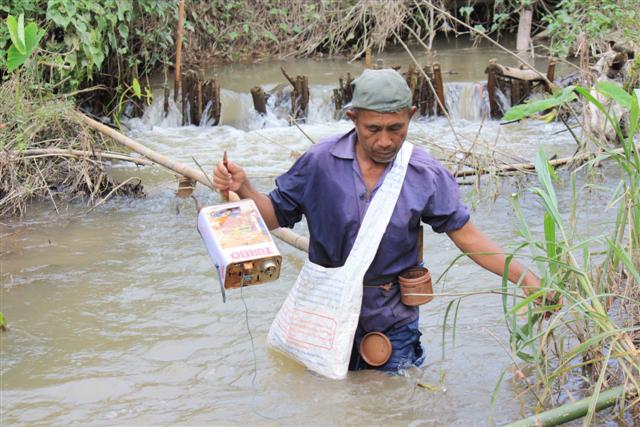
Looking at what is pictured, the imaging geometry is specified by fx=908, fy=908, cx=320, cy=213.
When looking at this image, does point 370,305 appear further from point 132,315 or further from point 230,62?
point 230,62

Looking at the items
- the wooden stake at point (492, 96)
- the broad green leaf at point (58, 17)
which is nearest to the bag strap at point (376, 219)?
the broad green leaf at point (58, 17)

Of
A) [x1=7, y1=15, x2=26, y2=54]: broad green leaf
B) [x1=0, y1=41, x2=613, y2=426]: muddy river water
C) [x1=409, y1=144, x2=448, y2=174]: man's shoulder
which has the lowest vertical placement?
[x1=0, y1=41, x2=613, y2=426]: muddy river water

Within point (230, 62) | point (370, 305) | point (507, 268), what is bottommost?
point (230, 62)

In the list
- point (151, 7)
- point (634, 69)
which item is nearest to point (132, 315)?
point (634, 69)

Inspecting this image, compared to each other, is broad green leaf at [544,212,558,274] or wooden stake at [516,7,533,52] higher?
broad green leaf at [544,212,558,274]

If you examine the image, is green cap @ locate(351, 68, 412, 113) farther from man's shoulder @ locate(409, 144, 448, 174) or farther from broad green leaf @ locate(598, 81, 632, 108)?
broad green leaf @ locate(598, 81, 632, 108)

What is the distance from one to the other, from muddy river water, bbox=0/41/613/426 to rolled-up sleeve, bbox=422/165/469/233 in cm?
54

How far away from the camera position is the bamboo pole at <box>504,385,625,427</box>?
106 inches

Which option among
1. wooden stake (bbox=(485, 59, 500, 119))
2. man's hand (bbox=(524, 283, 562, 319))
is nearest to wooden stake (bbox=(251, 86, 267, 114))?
wooden stake (bbox=(485, 59, 500, 119))

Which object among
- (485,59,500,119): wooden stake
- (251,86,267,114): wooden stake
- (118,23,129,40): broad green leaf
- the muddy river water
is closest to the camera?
the muddy river water

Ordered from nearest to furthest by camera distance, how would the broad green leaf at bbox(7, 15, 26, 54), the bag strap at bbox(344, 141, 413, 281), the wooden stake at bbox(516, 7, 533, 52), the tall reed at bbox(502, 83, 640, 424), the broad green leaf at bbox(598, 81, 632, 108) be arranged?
the tall reed at bbox(502, 83, 640, 424) < the bag strap at bbox(344, 141, 413, 281) < the broad green leaf at bbox(598, 81, 632, 108) < the broad green leaf at bbox(7, 15, 26, 54) < the wooden stake at bbox(516, 7, 533, 52)

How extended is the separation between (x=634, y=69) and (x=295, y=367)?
3727 mm

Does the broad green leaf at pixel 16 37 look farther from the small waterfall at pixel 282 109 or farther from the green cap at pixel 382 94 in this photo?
the small waterfall at pixel 282 109

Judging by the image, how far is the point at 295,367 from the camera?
3711 millimetres
